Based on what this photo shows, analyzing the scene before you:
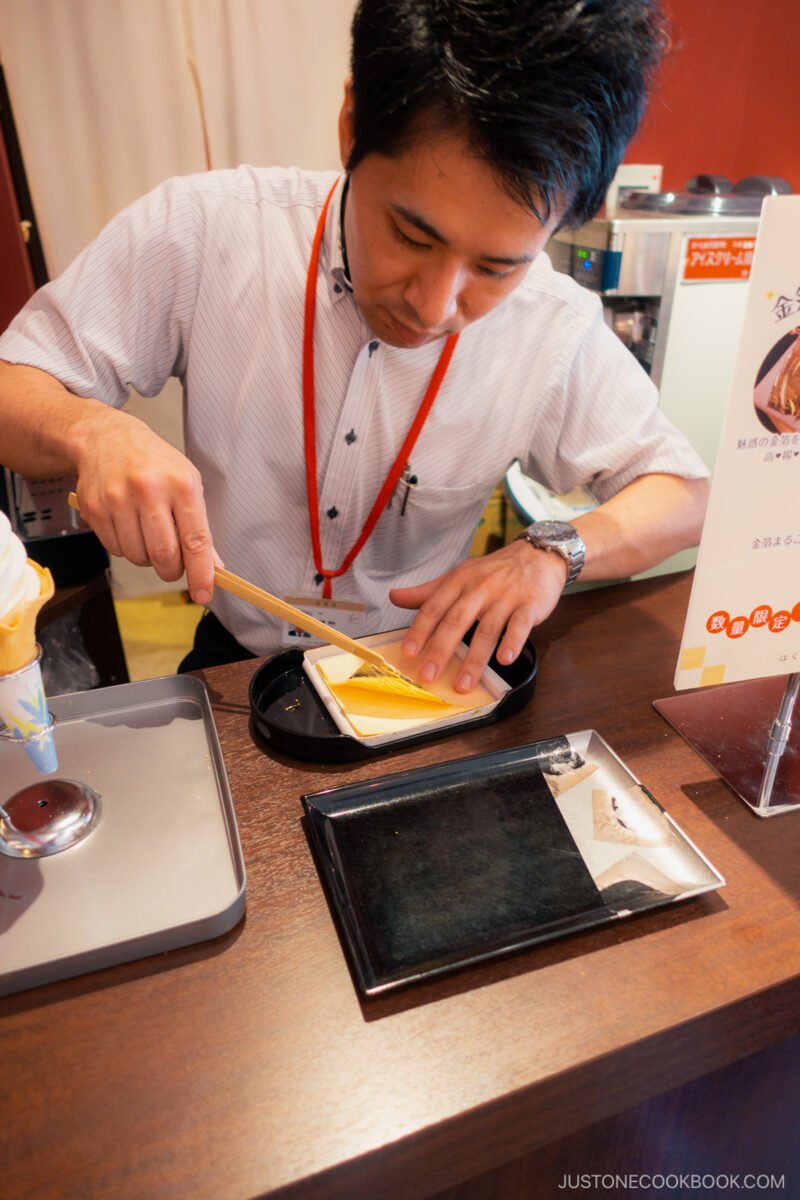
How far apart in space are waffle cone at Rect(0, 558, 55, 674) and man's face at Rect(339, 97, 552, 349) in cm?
62

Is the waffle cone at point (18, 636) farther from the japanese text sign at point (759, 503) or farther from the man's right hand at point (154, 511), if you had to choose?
the japanese text sign at point (759, 503)

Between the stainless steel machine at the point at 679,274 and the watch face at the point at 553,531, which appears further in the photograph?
the stainless steel machine at the point at 679,274

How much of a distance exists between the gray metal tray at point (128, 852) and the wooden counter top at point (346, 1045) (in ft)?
0.10

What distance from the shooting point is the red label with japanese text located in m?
2.25

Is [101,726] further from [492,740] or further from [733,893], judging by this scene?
[733,893]

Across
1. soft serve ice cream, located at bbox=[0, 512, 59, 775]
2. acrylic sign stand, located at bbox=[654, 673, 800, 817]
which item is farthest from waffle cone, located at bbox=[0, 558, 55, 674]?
acrylic sign stand, located at bbox=[654, 673, 800, 817]

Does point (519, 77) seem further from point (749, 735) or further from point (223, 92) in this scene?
point (223, 92)

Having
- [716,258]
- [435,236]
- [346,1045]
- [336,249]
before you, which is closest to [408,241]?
[435,236]

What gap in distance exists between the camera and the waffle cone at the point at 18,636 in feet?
2.00

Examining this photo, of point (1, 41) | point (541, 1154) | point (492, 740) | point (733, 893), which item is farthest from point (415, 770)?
point (1, 41)

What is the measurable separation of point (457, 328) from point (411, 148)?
27 centimetres

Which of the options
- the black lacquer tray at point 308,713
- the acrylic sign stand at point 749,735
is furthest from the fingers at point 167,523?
the acrylic sign stand at point 749,735

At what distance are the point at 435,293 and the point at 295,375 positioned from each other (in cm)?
48

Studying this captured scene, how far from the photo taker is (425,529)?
1542 mm
